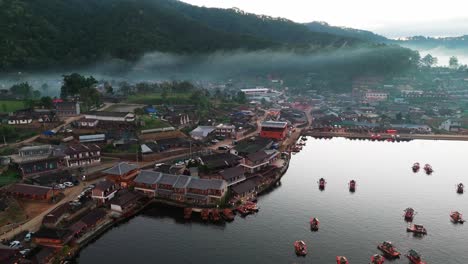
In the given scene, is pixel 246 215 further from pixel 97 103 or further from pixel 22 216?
pixel 97 103

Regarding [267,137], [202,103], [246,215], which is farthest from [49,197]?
[202,103]

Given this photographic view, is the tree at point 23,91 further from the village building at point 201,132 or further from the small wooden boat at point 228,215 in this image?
the small wooden boat at point 228,215

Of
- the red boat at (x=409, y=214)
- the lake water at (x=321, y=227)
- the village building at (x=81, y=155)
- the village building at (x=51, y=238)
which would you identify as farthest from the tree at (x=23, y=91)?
the red boat at (x=409, y=214)

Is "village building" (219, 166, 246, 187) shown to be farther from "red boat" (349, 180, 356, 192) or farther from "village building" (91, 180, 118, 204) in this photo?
"red boat" (349, 180, 356, 192)

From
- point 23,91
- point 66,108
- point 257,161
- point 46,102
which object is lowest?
point 257,161

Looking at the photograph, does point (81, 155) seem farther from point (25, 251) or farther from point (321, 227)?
point (321, 227)

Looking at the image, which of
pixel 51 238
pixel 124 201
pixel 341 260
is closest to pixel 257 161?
pixel 124 201
